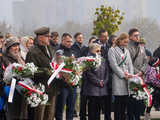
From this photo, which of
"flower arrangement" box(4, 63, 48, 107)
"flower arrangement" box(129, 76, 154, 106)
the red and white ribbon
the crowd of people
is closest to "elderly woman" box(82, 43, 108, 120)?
the crowd of people

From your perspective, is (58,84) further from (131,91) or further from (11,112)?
(131,91)

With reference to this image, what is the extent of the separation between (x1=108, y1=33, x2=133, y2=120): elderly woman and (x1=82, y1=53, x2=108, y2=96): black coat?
0.60 feet

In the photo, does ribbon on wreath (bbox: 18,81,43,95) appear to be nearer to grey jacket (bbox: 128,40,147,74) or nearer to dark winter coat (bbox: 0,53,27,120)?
dark winter coat (bbox: 0,53,27,120)

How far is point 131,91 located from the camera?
786cm

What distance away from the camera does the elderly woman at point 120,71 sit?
7.89 m

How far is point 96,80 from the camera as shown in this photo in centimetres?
796

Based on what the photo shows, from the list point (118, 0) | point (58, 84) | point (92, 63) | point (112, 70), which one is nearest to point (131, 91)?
point (112, 70)

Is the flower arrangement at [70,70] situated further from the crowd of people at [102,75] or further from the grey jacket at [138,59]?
the grey jacket at [138,59]

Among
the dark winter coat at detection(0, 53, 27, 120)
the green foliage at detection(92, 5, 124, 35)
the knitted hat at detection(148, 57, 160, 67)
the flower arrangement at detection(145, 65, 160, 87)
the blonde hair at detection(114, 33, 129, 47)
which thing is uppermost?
the green foliage at detection(92, 5, 124, 35)

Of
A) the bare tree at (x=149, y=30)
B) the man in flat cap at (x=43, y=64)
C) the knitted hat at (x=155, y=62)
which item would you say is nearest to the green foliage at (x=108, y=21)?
the knitted hat at (x=155, y=62)

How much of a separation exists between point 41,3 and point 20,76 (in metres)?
161

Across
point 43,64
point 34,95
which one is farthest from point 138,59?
point 34,95

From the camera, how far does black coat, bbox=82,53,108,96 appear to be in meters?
7.96

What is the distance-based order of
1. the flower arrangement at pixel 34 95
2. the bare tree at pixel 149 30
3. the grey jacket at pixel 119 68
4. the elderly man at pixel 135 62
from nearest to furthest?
1. the flower arrangement at pixel 34 95
2. the grey jacket at pixel 119 68
3. the elderly man at pixel 135 62
4. the bare tree at pixel 149 30
